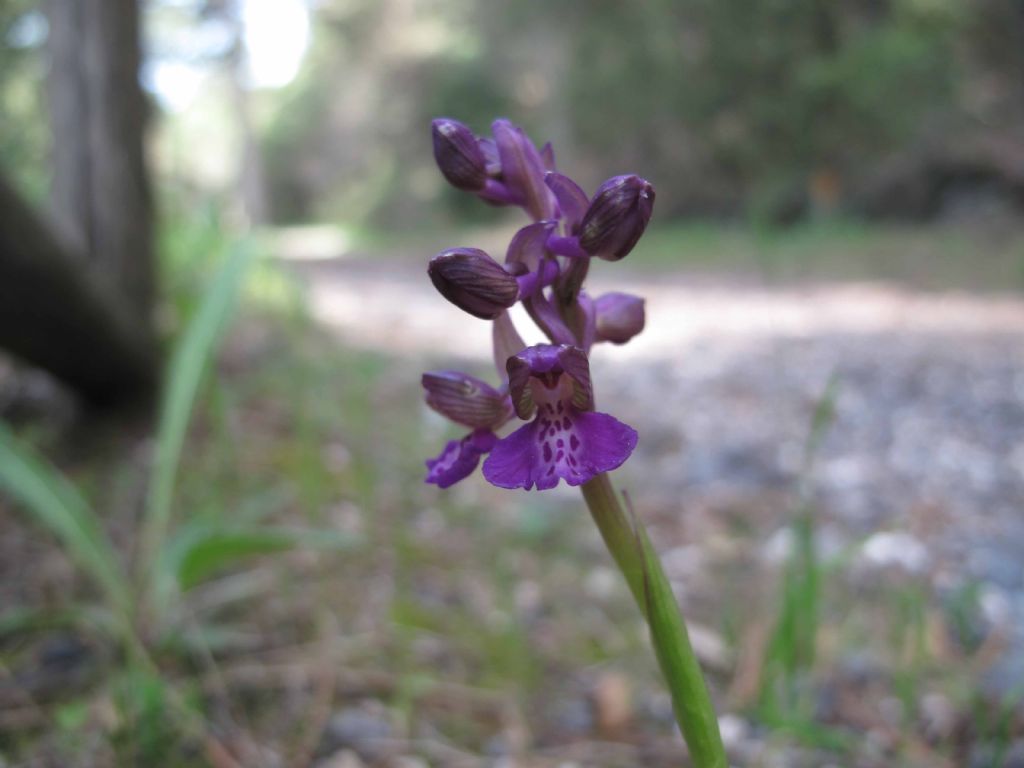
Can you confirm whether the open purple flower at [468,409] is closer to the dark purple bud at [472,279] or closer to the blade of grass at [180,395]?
the dark purple bud at [472,279]

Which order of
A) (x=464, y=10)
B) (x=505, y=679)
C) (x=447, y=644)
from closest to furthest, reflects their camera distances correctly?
(x=505, y=679), (x=447, y=644), (x=464, y=10)

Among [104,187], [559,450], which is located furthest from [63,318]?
[559,450]

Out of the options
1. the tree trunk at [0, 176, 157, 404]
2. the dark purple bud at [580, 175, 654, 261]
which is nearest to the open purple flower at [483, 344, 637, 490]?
the dark purple bud at [580, 175, 654, 261]

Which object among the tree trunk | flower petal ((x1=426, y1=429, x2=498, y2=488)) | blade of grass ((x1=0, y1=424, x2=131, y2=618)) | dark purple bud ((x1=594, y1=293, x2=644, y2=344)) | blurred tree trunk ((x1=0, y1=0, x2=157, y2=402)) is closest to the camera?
flower petal ((x1=426, y1=429, x2=498, y2=488))

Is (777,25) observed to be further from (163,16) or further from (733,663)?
(733,663)

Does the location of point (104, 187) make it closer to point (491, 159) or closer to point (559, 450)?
point (491, 159)

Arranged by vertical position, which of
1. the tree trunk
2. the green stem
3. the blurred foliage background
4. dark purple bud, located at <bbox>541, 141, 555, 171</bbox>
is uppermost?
the blurred foliage background

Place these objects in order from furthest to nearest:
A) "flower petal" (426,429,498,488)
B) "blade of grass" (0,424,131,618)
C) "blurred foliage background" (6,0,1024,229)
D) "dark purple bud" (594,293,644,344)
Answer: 1. "blurred foliage background" (6,0,1024,229)
2. "blade of grass" (0,424,131,618)
3. "dark purple bud" (594,293,644,344)
4. "flower petal" (426,429,498,488)

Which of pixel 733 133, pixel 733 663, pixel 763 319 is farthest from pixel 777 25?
pixel 733 663

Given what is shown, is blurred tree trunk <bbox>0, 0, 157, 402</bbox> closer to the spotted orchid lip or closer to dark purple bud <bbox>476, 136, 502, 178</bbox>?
dark purple bud <bbox>476, 136, 502, 178</bbox>
